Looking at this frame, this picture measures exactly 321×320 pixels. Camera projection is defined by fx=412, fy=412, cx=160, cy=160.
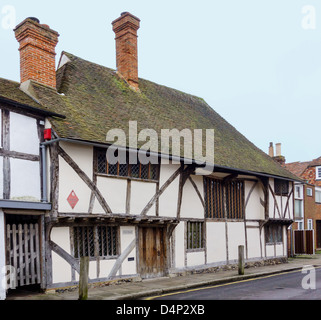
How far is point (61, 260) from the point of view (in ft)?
37.0

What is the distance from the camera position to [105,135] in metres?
12.7

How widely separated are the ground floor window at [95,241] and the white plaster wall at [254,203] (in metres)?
7.99

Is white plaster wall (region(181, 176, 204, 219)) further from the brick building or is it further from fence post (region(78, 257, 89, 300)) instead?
the brick building

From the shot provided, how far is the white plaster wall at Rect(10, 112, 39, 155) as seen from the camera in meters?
10.8

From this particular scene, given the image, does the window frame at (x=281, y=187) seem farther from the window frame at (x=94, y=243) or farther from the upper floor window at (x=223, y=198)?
the window frame at (x=94, y=243)

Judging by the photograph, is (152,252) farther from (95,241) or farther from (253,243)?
(253,243)

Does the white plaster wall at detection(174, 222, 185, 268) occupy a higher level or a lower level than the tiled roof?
lower

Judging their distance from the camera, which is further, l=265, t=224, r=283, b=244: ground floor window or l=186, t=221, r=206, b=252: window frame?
l=265, t=224, r=283, b=244: ground floor window

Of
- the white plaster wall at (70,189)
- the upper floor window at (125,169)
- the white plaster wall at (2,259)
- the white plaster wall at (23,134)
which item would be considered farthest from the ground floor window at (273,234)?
the white plaster wall at (2,259)

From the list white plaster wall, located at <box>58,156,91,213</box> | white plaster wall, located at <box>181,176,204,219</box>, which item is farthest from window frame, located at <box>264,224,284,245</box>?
white plaster wall, located at <box>58,156,91,213</box>

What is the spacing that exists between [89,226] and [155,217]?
2568 millimetres

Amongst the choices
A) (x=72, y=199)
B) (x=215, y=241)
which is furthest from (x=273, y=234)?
(x=72, y=199)

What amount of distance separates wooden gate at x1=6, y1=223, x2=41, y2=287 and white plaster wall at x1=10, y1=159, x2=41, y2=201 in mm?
852

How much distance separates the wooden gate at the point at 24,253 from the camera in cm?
1076
